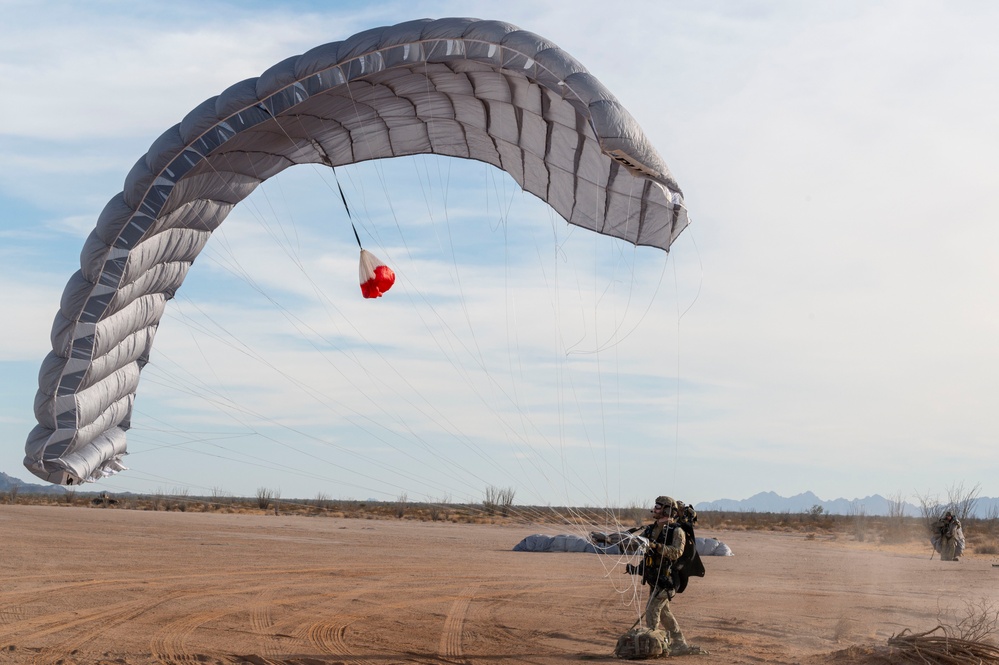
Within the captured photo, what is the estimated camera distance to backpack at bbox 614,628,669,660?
8.66 meters

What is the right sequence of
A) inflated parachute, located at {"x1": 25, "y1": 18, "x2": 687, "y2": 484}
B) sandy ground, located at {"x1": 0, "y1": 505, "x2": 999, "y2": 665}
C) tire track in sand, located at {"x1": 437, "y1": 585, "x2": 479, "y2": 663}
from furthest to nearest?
inflated parachute, located at {"x1": 25, "y1": 18, "x2": 687, "y2": 484} < sandy ground, located at {"x1": 0, "y1": 505, "x2": 999, "y2": 665} < tire track in sand, located at {"x1": 437, "y1": 585, "x2": 479, "y2": 663}

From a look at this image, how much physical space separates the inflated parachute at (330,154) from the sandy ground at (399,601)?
216 cm

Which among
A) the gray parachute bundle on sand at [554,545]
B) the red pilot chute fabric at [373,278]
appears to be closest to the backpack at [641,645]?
the red pilot chute fabric at [373,278]

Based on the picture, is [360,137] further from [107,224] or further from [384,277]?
[107,224]

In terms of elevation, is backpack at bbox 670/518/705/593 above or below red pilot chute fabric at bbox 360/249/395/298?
below

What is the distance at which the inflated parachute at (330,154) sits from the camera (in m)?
9.36

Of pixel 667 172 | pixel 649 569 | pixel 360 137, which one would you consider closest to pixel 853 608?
pixel 649 569

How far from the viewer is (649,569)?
8984 mm

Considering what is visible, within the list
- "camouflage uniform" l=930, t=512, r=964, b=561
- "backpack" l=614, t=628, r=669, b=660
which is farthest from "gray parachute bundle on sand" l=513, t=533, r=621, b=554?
"backpack" l=614, t=628, r=669, b=660

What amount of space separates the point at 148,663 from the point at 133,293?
4.59 meters

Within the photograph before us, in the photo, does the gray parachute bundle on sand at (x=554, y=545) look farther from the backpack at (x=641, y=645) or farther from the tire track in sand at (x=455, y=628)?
the backpack at (x=641, y=645)

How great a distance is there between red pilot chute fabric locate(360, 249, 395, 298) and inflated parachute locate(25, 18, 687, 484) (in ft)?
5.37

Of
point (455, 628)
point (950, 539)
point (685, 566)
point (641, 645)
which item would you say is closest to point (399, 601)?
point (455, 628)

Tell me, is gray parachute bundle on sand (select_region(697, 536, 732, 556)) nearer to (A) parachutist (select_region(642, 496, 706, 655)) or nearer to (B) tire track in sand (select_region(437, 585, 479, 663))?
(B) tire track in sand (select_region(437, 585, 479, 663))
